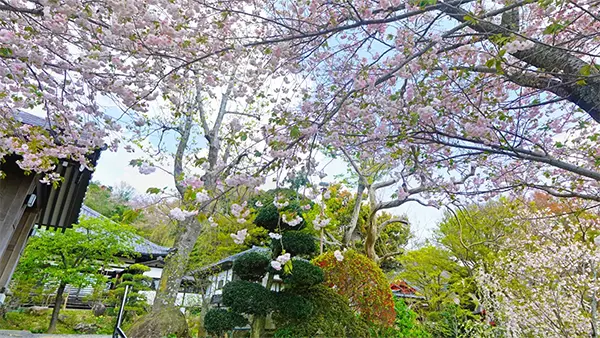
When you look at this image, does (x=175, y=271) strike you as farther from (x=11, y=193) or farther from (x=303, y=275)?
(x=11, y=193)

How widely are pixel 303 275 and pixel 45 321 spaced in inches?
317

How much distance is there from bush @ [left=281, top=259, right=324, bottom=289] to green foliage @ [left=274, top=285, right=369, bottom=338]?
0.33 m

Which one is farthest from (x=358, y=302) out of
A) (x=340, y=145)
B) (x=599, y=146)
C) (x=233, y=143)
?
(x=233, y=143)

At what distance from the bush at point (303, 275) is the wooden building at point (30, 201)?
2.77m

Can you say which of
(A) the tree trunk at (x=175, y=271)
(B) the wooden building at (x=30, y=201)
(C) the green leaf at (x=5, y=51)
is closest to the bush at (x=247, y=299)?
(B) the wooden building at (x=30, y=201)

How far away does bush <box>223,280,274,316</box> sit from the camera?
176 inches

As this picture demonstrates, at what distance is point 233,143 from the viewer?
2240 mm

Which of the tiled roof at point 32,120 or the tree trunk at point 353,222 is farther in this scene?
the tree trunk at point 353,222

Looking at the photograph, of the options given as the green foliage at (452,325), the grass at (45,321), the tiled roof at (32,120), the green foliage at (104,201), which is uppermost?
the green foliage at (104,201)

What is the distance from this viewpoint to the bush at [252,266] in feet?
16.0

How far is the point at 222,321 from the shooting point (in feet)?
14.6

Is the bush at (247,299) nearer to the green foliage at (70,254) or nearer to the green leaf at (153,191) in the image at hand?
the green leaf at (153,191)

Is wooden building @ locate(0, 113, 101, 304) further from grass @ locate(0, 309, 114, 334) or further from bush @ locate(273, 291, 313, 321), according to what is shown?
bush @ locate(273, 291, 313, 321)

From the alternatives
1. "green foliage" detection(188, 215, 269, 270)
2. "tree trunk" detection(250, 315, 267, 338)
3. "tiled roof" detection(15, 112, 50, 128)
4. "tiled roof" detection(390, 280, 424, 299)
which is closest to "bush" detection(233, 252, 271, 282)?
"tree trunk" detection(250, 315, 267, 338)
